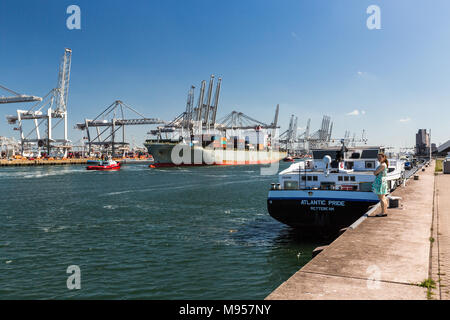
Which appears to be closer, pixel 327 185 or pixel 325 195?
pixel 325 195

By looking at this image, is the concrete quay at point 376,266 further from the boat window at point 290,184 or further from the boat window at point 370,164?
the boat window at point 370,164

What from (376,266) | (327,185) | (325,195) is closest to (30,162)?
(327,185)

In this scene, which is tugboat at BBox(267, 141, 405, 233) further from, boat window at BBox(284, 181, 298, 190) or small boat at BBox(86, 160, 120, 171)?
small boat at BBox(86, 160, 120, 171)

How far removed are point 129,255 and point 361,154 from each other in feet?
48.7

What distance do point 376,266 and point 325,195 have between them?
942 cm

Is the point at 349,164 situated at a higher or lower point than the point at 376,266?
higher

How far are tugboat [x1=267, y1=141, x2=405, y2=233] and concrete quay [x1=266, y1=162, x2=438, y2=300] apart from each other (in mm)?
3790

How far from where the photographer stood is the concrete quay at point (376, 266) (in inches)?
264

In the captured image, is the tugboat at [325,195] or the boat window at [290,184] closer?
the tugboat at [325,195]

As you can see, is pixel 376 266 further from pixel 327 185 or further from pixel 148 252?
pixel 327 185

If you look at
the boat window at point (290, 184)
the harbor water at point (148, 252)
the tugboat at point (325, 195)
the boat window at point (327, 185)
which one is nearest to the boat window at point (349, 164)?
the tugboat at point (325, 195)

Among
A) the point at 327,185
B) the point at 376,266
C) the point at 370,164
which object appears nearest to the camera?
the point at 376,266

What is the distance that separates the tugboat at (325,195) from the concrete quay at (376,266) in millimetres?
3790

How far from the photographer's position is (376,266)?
8.32 metres
